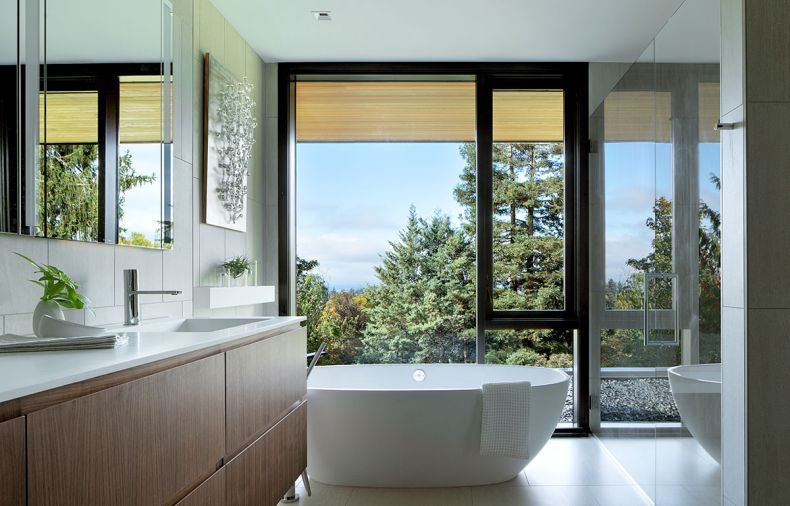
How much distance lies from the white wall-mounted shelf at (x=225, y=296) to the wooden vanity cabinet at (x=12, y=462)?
218cm

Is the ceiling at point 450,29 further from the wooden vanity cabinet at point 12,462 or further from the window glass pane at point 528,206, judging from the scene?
the wooden vanity cabinet at point 12,462

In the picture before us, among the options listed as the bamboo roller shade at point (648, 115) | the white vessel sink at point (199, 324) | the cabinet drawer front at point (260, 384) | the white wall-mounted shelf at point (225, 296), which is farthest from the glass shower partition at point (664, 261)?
the white wall-mounted shelf at point (225, 296)

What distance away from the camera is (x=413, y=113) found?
4551 millimetres

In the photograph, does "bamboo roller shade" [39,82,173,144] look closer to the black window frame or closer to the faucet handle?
the faucet handle

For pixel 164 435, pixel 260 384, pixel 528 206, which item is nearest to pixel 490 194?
pixel 528 206

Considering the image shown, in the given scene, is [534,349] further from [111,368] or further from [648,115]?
[111,368]

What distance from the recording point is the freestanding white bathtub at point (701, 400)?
2293mm

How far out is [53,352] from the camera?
149 centimetres

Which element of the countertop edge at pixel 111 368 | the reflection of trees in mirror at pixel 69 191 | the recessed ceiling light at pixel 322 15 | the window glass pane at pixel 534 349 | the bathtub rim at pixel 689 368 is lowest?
the window glass pane at pixel 534 349

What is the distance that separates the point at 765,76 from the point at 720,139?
26 centimetres

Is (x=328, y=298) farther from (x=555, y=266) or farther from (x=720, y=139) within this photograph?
(x=720, y=139)

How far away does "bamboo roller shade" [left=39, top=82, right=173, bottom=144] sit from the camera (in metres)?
2.02

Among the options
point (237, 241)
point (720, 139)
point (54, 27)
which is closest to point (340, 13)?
point (237, 241)

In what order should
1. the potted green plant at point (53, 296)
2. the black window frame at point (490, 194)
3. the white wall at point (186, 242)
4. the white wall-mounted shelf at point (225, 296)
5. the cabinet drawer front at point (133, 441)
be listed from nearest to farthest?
the cabinet drawer front at point (133, 441) < the potted green plant at point (53, 296) < the white wall at point (186, 242) < the white wall-mounted shelf at point (225, 296) < the black window frame at point (490, 194)
